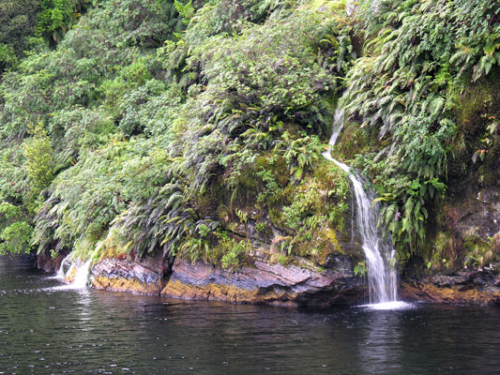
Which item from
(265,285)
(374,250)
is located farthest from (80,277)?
(374,250)

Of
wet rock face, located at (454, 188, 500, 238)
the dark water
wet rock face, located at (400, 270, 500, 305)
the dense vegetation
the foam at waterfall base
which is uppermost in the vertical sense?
the dense vegetation

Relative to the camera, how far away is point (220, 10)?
93.4 ft

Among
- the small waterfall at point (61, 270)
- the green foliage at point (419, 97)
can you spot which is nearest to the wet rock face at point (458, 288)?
the green foliage at point (419, 97)

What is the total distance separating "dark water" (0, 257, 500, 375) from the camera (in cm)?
950

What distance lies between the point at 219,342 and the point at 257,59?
12.1 meters

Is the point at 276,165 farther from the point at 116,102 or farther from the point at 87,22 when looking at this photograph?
the point at 87,22

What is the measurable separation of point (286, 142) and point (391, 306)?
6193 millimetres

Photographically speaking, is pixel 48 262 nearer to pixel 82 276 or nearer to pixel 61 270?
pixel 61 270

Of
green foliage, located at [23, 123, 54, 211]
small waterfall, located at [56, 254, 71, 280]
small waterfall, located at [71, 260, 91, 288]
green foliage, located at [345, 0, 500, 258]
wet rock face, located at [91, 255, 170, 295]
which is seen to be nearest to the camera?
green foliage, located at [345, 0, 500, 258]

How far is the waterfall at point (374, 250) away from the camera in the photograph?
51.7 feet

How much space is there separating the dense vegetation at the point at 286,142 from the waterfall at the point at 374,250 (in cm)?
40

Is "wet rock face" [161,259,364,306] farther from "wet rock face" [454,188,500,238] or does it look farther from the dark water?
"wet rock face" [454,188,500,238]

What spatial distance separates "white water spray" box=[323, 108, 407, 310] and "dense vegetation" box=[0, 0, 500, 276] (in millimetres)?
407

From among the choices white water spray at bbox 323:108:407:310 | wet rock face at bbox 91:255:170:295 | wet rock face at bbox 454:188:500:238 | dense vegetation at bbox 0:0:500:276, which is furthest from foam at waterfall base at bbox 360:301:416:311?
wet rock face at bbox 91:255:170:295
